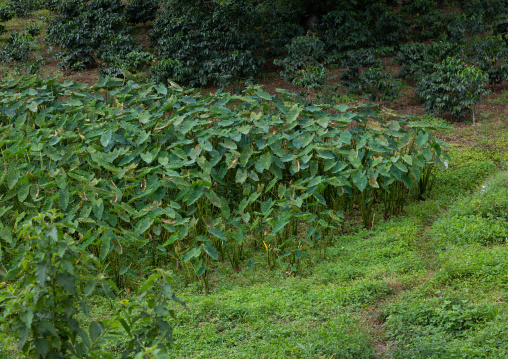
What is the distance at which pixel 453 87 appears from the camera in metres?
6.78

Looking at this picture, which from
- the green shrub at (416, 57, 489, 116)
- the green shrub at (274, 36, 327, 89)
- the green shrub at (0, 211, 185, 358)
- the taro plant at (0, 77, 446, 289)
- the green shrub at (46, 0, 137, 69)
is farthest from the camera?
the green shrub at (46, 0, 137, 69)

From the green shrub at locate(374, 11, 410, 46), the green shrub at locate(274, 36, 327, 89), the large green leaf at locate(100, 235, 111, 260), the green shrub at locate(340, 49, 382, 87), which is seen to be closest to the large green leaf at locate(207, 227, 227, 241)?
the large green leaf at locate(100, 235, 111, 260)

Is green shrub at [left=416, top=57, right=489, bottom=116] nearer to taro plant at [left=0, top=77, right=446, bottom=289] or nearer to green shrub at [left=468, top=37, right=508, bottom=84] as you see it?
green shrub at [left=468, top=37, right=508, bottom=84]

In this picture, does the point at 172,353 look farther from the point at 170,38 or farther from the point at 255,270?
the point at 170,38

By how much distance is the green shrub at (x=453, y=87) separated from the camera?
6628 millimetres

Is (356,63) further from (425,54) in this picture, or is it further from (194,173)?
(194,173)

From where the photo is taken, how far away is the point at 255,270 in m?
4.15

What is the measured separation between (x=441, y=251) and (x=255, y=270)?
1428mm

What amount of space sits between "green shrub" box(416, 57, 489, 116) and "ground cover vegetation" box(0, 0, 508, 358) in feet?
0.08

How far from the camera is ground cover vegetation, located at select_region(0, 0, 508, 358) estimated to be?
8.77 ft

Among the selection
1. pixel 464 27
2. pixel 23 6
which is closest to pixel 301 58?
pixel 464 27

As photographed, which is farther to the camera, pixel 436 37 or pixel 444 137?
pixel 436 37

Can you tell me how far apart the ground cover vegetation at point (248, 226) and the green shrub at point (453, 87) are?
0.03m

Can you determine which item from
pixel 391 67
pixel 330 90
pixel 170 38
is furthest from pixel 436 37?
pixel 170 38
